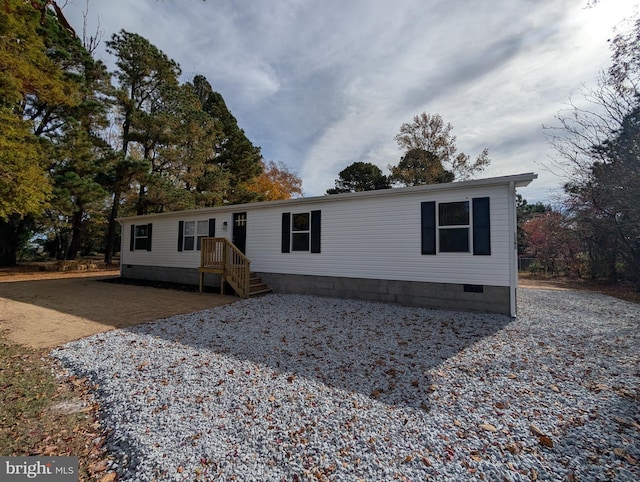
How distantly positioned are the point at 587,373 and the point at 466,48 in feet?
24.4

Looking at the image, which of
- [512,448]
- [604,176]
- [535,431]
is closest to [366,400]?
[512,448]

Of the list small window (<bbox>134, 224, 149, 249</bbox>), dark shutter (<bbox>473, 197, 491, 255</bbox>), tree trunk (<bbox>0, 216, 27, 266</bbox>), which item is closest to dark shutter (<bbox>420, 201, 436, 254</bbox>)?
dark shutter (<bbox>473, 197, 491, 255</bbox>)

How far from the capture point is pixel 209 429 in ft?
7.30

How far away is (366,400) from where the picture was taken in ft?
8.79

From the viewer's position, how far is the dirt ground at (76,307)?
15.3ft

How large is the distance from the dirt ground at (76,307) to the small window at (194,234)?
1857 millimetres

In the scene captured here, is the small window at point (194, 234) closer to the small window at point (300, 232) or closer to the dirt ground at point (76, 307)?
the dirt ground at point (76, 307)

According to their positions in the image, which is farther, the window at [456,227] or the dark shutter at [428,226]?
the dark shutter at [428,226]

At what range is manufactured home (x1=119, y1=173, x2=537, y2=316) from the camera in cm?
601

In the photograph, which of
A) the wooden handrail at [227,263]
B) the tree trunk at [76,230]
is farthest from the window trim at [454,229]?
the tree trunk at [76,230]

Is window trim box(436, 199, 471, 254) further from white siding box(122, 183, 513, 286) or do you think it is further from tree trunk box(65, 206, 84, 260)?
tree trunk box(65, 206, 84, 260)

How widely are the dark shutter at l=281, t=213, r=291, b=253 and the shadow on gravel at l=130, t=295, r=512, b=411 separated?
215 centimetres

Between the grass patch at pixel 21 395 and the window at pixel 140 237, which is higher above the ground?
the window at pixel 140 237

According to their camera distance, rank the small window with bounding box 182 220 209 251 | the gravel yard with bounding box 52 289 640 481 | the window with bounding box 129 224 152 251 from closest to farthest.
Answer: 1. the gravel yard with bounding box 52 289 640 481
2. the small window with bounding box 182 220 209 251
3. the window with bounding box 129 224 152 251
